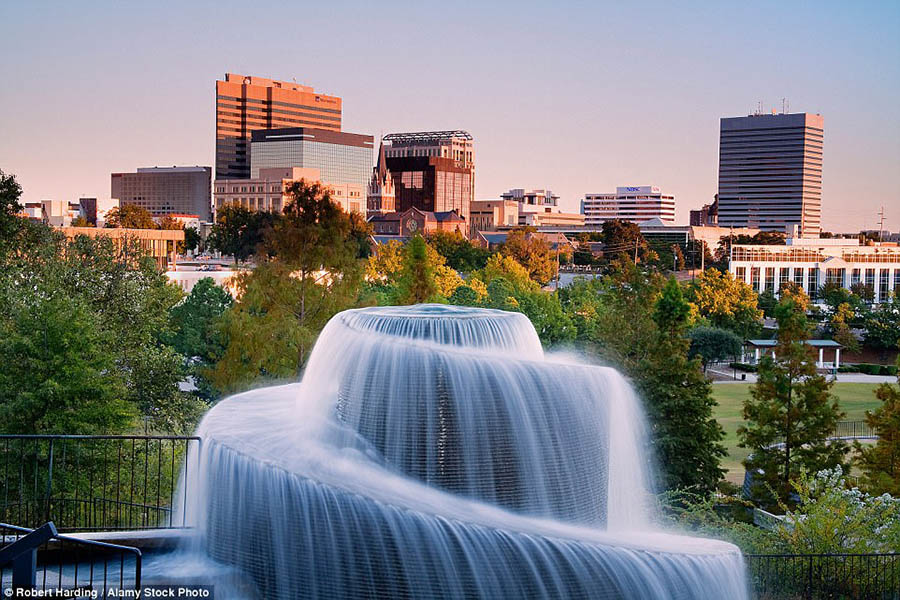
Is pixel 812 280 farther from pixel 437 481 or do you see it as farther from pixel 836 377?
pixel 437 481

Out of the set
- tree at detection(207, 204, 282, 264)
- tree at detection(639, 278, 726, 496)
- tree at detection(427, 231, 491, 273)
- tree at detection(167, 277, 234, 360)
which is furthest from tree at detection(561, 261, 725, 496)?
tree at detection(427, 231, 491, 273)

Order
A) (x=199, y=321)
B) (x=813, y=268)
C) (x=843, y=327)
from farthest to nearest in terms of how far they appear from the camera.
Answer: (x=813, y=268) < (x=843, y=327) < (x=199, y=321)

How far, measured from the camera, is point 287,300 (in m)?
26.4

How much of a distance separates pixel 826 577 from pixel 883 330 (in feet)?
201

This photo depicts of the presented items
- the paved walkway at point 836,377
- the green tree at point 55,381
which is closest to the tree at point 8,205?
the green tree at point 55,381

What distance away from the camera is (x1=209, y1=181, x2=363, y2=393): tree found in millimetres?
24875

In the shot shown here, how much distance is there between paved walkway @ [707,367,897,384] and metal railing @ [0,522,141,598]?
46441 mm

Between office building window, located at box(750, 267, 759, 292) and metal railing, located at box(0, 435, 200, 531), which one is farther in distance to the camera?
office building window, located at box(750, 267, 759, 292)

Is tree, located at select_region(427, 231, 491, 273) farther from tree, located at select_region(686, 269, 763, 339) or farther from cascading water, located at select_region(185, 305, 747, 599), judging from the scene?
cascading water, located at select_region(185, 305, 747, 599)

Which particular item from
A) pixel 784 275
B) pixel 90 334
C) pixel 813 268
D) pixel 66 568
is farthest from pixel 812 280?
pixel 66 568

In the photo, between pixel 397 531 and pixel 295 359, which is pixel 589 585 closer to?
pixel 397 531

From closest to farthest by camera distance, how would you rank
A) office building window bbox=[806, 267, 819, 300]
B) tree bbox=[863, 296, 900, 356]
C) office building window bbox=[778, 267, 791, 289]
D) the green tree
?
1. the green tree
2. tree bbox=[863, 296, 900, 356]
3. office building window bbox=[778, 267, 791, 289]
4. office building window bbox=[806, 267, 819, 300]

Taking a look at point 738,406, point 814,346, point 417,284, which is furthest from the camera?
point 814,346

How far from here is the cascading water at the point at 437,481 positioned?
9.58 meters
